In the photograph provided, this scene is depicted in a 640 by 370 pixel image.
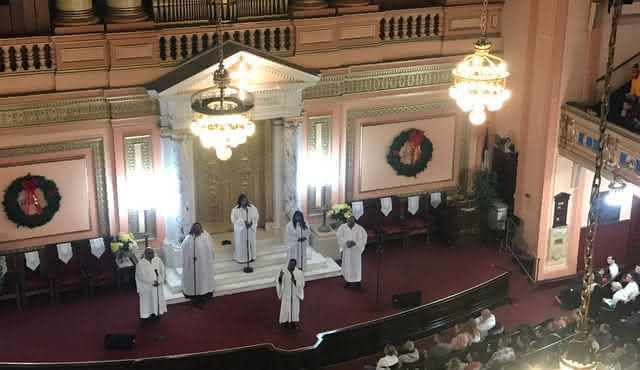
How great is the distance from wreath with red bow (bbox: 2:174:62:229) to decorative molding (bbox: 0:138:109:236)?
1.70ft

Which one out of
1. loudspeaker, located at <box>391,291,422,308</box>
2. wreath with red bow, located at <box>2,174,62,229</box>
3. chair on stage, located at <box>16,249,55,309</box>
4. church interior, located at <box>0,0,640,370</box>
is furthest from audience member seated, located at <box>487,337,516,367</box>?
wreath with red bow, located at <box>2,174,62,229</box>

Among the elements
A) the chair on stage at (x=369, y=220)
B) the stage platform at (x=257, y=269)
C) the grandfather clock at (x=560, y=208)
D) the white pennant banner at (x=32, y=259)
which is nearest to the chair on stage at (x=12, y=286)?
the white pennant banner at (x=32, y=259)

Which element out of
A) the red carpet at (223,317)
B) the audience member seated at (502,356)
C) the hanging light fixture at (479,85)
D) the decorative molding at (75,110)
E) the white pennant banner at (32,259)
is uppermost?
the hanging light fixture at (479,85)

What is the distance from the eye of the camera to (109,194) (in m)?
18.6

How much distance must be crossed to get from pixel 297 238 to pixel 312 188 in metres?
1.64

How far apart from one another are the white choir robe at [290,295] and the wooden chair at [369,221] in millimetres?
3845

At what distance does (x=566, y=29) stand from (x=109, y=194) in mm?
9329

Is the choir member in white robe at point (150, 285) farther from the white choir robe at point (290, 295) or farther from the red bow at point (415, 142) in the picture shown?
the red bow at point (415, 142)

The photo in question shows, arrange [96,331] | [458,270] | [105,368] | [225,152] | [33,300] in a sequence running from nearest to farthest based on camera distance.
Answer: [225,152] < [105,368] < [96,331] < [33,300] < [458,270]

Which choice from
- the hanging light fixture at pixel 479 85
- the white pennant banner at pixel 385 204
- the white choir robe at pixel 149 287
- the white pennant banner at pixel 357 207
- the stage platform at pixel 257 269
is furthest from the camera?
the white pennant banner at pixel 385 204

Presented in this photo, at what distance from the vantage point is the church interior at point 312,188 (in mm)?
16984

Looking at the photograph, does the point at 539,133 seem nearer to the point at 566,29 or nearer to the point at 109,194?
the point at 566,29

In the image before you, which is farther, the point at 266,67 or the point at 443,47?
the point at 443,47

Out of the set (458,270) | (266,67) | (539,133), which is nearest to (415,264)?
(458,270)
